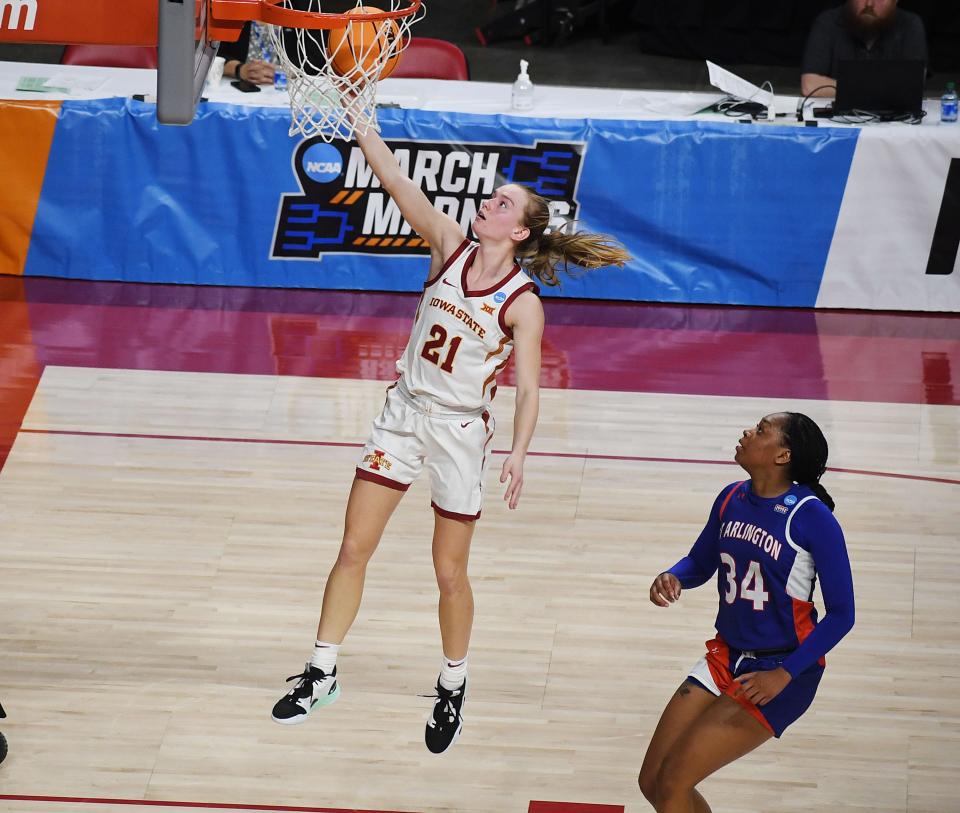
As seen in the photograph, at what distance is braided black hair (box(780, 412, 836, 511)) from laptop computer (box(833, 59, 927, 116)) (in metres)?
5.20

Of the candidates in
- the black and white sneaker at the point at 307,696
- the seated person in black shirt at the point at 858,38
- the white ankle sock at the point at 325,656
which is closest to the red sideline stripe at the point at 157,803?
the black and white sneaker at the point at 307,696

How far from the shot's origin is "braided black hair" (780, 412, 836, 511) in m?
4.52

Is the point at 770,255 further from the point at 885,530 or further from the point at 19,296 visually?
the point at 19,296

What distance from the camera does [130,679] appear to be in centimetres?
600

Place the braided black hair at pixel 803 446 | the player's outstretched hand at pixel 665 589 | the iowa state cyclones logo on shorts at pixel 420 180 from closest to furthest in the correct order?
the braided black hair at pixel 803 446, the player's outstretched hand at pixel 665 589, the iowa state cyclones logo on shorts at pixel 420 180

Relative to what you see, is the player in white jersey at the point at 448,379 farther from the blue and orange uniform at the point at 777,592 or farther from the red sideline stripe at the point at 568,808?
the red sideline stripe at the point at 568,808

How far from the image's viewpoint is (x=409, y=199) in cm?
486

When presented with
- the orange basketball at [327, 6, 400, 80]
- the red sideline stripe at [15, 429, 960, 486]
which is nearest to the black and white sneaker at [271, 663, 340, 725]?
the orange basketball at [327, 6, 400, 80]

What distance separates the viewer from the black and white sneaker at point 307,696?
481 centimetres

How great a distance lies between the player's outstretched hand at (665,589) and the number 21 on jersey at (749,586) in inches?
7.2

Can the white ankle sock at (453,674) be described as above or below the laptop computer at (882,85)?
below

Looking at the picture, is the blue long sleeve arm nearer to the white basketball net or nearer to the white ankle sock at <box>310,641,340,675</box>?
the white ankle sock at <box>310,641,340,675</box>

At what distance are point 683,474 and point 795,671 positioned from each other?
10.5 ft

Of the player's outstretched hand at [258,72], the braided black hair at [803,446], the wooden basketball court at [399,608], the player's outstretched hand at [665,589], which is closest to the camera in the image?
the braided black hair at [803,446]
